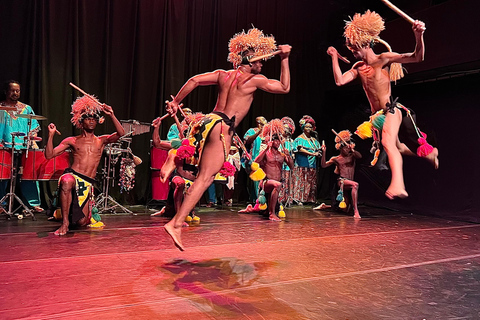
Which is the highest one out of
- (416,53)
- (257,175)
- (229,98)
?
(416,53)

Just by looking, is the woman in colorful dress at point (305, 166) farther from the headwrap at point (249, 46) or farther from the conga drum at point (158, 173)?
the headwrap at point (249, 46)

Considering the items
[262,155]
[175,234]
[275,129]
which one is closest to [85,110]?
[175,234]

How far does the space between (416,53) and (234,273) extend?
2.22 m

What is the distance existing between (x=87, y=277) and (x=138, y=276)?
348 mm

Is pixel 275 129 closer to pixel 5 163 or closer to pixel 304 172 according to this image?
pixel 304 172

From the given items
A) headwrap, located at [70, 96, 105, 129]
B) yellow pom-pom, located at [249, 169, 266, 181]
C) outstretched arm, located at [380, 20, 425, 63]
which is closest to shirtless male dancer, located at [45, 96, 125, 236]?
headwrap, located at [70, 96, 105, 129]

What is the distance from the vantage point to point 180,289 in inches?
101

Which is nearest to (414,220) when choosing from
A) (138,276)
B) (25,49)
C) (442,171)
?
(442,171)

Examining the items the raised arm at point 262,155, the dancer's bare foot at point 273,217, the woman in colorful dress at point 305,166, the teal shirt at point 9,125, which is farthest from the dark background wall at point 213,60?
the dancer's bare foot at point 273,217

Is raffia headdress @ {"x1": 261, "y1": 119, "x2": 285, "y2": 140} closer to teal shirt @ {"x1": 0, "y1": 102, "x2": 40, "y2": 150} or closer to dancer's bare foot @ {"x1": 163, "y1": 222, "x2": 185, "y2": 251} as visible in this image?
teal shirt @ {"x1": 0, "y1": 102, "x2": 40, "y2": 150}

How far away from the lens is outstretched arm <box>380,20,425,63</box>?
9.36 ft

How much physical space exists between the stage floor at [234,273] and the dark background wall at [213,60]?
2631mm

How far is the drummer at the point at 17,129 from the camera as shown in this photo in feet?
17.4

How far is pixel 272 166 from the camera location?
6156mm
